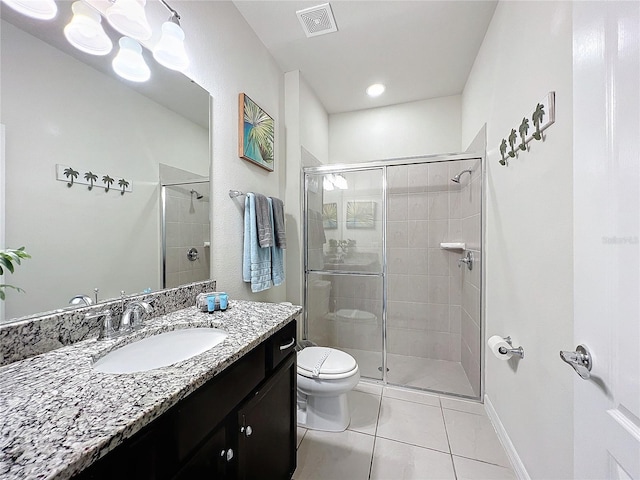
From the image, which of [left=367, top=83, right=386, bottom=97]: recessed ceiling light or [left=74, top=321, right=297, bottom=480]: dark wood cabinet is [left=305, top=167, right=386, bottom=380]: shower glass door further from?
[left=74, top=321, right=297, bottom=480]: dark wood cabinet

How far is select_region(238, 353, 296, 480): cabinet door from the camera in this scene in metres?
0.84

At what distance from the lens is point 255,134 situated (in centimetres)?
176

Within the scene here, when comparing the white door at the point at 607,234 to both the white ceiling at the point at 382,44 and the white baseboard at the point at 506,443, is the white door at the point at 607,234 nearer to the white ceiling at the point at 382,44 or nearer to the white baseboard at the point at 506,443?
the white baseboard at the point at 506,443

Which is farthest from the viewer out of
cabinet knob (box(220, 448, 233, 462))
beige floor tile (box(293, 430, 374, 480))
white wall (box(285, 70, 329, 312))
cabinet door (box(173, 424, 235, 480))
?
white wall (box(285, 70, 329, 312))

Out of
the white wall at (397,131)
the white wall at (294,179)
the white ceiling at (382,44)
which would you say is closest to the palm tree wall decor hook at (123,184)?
the white wall at (294,179)

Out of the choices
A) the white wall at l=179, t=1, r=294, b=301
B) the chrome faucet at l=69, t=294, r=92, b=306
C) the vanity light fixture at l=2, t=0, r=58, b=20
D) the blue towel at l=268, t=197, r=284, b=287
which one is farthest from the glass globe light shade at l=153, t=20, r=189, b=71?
the chrome faucet at l=69, t=294, r=92, b=306

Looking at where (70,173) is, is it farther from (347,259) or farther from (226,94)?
(347,259)

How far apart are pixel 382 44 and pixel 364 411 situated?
2.69 m

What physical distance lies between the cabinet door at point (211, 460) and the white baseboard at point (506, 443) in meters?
1.43

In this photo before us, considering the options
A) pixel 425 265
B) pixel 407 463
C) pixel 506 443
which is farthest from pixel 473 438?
pixel 425 265

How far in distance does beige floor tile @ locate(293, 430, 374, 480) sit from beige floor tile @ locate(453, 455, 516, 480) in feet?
1.51

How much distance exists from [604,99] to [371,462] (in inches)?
68.7

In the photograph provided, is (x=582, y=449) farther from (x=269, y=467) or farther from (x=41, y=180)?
(x=41, y=180)

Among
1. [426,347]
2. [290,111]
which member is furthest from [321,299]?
[290,111]
